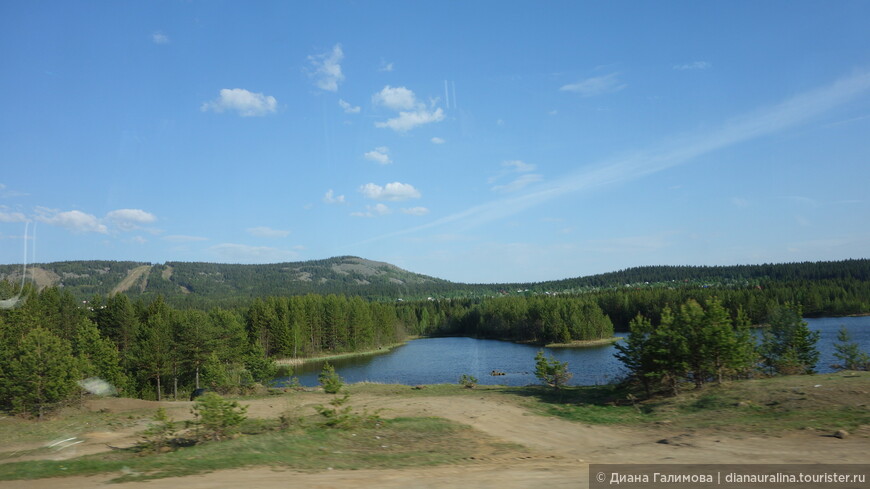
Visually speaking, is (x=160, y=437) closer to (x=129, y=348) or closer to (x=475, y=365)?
(x=129, y=348)

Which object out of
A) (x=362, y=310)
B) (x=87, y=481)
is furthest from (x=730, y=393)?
(x=362, y=310)

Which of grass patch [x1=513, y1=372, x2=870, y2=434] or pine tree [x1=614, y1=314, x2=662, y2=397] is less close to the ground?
pine tree [x1=614, y1=314, x2=662, y2=397]

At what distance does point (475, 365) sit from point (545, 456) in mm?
54667

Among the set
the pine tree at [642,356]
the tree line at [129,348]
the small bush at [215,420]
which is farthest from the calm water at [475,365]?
the small bush at [215,420]

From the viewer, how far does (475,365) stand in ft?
218

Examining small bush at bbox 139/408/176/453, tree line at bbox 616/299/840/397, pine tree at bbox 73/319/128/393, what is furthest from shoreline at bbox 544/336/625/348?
small bush at bbox 139/408/176/453

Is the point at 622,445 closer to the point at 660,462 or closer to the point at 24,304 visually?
the point at 660,462

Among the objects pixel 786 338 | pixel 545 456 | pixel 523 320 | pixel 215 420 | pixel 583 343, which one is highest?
pixel 786 338

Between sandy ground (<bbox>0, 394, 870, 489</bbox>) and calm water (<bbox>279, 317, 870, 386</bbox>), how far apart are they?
25.5 metres

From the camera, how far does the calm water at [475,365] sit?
4947cm

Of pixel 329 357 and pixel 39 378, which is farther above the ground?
pixel 39 378

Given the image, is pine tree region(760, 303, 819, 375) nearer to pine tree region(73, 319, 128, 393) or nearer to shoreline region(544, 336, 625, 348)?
pine tree region(73, 319, 128, 393)

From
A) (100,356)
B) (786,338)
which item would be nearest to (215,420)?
(786,338)

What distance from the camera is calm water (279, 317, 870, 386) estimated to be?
49469 mm
